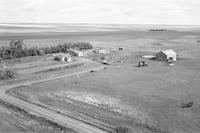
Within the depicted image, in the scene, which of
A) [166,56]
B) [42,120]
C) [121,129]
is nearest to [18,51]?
[166,56]

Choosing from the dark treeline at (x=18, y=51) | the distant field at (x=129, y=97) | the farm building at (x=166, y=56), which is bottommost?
the distant field at (x=129, y=97)

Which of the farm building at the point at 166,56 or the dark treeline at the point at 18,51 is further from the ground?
the dark treeline at the point at 18,51

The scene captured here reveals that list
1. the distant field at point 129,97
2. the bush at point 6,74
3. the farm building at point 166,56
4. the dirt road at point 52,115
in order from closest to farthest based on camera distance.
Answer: the dirt road at point 52,115
the distant field at point 129,97
the bush at point 6,74
the farm building at point 166,56

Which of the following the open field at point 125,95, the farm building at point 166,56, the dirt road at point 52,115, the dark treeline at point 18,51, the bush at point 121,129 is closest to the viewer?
the bush at point 121,129

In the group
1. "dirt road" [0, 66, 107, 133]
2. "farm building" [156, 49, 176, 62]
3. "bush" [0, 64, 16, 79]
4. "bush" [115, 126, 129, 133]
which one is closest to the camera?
"bush" [115, 126, 129, 133]

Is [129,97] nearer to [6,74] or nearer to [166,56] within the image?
[6,74]

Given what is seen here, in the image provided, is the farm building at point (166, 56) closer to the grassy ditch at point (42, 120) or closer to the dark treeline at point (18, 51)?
the dark treeline at point (18, 51)

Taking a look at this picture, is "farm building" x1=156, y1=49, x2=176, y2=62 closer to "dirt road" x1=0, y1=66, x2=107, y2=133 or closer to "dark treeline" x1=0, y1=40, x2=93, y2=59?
"dark treeline" x1=0, y1=40, x2=93, y2=59

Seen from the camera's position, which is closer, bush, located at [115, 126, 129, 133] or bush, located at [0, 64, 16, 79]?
bush, located at [115, 126, 129, 133]

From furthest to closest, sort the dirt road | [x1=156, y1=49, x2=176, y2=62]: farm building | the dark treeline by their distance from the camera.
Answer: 1. the dark treeline
2. [x1=156, y1=49, x2=176, y2=62]: farm building
3. the dirt road

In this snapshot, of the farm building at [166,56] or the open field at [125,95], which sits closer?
the open field at [125,95]

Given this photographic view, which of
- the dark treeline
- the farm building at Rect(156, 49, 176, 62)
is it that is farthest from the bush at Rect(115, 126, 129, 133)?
the dark treeline

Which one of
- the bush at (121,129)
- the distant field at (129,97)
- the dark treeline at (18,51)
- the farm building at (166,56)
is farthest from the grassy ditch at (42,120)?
the farm building at (166,56)
